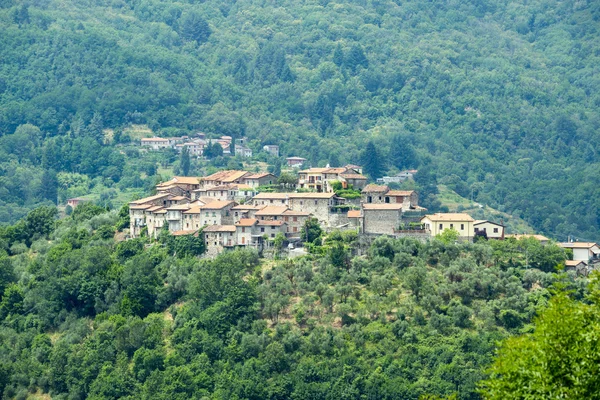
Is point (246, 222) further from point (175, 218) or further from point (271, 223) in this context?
point (175, 218)

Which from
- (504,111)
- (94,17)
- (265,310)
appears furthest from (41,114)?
(265,310)

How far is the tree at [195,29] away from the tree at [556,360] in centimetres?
16322

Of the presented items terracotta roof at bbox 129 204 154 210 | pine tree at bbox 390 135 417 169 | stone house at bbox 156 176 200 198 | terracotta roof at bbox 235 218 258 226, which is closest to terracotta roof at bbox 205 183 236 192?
stone house at bbox 156 176 200 198

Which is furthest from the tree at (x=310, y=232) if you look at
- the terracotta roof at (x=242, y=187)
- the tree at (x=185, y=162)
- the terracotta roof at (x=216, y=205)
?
the tree at (x=185, y=162)

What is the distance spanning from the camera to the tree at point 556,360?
2792cm

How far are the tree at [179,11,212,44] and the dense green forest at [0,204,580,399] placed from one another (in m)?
116

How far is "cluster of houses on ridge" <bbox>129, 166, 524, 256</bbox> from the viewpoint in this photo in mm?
73938

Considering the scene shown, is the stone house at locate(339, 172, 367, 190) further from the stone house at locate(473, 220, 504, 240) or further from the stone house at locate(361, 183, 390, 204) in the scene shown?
the stone house at locate(473, 220, 504, 240)

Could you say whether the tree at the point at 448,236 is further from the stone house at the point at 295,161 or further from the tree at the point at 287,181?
the stone house at the point at 295,161

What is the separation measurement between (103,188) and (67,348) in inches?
2308

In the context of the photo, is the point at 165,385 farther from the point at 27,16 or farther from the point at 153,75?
the point at 27,16

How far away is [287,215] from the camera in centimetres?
7450

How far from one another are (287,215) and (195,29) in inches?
4723

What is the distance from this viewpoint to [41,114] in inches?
5881
